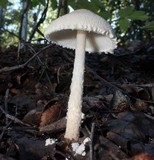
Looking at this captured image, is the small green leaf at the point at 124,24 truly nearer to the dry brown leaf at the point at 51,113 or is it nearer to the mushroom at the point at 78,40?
the mushroom at the point at 78,40

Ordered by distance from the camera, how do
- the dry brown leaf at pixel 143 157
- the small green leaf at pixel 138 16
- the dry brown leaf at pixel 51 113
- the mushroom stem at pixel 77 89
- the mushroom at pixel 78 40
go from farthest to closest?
the small green leaf at pixel 138 16 → the dry brown leaf at pixel 51 113 → the mushroom stem at pixel 77 89 → the mushroom at pixel 78 40 → the dry brown leaf at pixel 143 157

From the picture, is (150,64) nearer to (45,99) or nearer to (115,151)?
(45,99)

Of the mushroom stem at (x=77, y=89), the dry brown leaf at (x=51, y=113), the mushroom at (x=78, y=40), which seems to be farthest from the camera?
the dry brown leaf at (x=51, y=113)

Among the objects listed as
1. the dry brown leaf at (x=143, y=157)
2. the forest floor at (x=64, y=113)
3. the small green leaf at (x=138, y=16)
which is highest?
the small green leaf at (x=138, y=16)

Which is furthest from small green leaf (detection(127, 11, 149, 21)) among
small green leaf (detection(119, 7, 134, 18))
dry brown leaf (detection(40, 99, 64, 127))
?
dry brown leaf (detection(40, 99, 64, 127))

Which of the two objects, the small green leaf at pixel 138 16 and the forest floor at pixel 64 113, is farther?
the small green leaf at pixel 138 16

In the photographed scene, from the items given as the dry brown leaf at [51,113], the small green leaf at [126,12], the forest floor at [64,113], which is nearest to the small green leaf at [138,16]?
the small green leaf at [126,12]

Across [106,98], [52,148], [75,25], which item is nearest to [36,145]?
[52,148]
